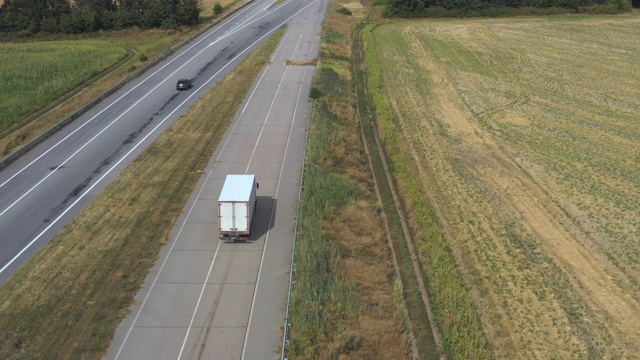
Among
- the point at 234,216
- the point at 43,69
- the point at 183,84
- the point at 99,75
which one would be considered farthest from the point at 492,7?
the point at 234,216

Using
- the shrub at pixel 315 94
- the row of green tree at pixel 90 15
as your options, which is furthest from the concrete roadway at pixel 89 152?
the row of green tree at pixel 90 15

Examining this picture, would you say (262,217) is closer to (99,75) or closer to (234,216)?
(234,216)

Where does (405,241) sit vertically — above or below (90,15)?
below

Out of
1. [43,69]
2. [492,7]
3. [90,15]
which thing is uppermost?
[492,7]

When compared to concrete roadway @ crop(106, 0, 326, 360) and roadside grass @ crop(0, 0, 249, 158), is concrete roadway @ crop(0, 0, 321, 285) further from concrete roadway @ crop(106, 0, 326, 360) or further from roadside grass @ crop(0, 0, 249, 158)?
concrete roadway @ crop(106, 0, 326, 360)

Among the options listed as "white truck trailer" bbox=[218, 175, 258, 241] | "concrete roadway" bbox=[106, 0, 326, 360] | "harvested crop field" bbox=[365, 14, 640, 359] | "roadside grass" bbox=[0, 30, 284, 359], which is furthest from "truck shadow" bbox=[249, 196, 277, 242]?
"harvested crop field" bbox=[365, 14, 640, 359]

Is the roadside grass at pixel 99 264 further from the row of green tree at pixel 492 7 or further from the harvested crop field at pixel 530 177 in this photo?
the row of green tree at pixel 492 7
